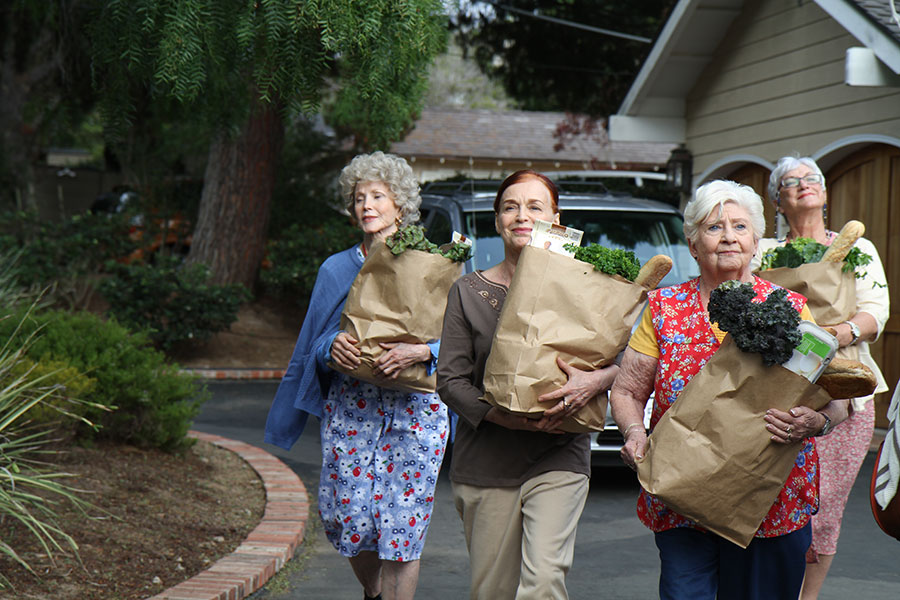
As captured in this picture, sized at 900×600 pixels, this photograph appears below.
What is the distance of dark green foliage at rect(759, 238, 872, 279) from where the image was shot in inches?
164

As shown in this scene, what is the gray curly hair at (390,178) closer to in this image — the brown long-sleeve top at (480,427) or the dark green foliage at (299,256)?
the brown long-sleeve top at (480,427)

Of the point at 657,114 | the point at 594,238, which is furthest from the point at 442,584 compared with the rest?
the point at 657,114

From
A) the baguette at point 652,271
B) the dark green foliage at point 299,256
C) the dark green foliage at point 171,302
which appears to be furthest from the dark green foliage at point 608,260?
the dark green foliage at point 299,256

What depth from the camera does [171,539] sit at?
5.51 metres

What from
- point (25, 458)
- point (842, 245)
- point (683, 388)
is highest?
point (842, 245)

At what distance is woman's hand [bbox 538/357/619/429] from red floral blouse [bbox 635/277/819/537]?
0.64 feet

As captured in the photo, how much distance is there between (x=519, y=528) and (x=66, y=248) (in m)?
14.1

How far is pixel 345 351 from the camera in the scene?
4129 mm

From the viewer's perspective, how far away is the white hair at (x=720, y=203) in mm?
3320

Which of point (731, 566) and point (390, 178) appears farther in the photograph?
point (390, 178)

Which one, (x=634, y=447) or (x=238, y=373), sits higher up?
(x=634, y=447)

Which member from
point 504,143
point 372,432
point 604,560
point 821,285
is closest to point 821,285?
point 821,285

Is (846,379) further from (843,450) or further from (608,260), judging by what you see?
(843,450)

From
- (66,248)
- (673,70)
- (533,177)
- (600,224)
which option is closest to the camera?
(533,177)
